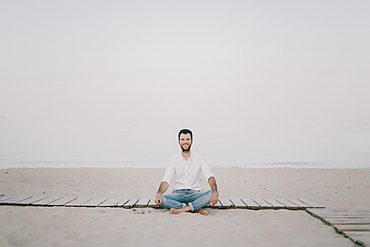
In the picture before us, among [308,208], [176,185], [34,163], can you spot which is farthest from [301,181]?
[34,163]

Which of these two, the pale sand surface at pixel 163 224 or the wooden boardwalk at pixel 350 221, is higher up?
the wooden boardwalk at pixel 350 221

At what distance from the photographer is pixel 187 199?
18.1 feet

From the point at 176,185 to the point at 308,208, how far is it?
86.4 inches

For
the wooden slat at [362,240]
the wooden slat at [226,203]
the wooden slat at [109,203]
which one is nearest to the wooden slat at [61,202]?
the wooden slat at [109,203]

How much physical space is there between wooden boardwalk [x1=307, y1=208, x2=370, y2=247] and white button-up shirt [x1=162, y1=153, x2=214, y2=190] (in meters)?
1.79

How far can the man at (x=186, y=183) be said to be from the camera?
5.28 m

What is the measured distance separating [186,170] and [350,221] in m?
2.45

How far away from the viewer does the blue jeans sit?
17.5ft

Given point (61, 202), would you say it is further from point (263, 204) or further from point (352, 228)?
point (352, 228)

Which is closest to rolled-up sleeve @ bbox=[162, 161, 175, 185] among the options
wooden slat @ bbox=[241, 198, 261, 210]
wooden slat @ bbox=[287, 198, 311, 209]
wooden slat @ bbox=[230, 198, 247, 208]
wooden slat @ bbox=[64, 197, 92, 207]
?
wooden slat @ bbox=[230, 198, 247, 208]

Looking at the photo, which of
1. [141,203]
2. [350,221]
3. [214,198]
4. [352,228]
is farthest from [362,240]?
[141,203]

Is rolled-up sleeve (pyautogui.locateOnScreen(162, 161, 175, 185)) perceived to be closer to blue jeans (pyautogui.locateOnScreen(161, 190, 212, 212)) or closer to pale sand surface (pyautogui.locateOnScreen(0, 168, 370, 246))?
blue jeans (pyautogui.locateOnScreen(161, 190, 212, 212))

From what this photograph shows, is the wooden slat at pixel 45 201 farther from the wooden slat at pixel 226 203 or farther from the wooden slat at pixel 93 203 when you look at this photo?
the wooden slat at pixel 226 203

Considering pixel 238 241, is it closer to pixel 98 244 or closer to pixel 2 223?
pixel 98 244
